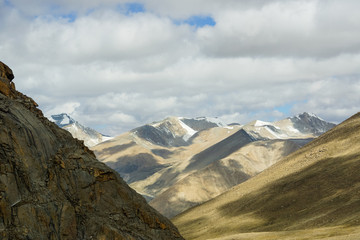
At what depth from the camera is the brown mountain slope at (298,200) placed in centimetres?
7775

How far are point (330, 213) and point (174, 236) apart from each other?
5160 centimetres

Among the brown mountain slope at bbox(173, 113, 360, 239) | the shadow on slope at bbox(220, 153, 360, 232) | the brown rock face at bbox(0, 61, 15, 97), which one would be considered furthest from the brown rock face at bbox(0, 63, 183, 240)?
the shadow on slope at bbox(220, 153, 360, 232)

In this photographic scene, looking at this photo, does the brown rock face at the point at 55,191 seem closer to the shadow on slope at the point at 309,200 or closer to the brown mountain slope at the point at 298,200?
the brown mountain slope at the point at 298,200

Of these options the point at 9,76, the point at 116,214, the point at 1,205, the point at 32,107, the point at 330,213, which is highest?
the point at 9,76

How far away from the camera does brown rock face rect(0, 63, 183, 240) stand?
29609mm

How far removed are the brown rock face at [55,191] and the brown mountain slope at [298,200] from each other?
3450 centimetres

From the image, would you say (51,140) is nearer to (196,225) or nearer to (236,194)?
(196,225)

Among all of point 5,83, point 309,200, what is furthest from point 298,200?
point 5,83

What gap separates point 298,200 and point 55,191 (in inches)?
3169

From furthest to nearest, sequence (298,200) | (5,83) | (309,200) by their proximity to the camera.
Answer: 1. (298,200)
2. (309,200)
3. (5,83)

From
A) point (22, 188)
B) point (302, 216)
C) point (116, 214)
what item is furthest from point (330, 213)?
point (22, 188)

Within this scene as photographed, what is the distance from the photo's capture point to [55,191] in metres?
33.0

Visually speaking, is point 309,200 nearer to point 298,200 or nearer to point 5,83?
point 298,200

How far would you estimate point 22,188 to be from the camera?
101ft
